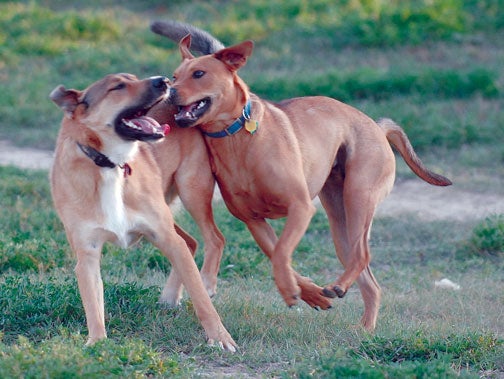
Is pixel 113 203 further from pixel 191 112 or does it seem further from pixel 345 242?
pixel 345 242

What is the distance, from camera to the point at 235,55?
6309 millimetres

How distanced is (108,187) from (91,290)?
617 mm

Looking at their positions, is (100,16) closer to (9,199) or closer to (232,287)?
(9,199)

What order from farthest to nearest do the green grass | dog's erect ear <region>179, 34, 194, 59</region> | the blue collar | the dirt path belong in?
the dirt path < dog's erect ear <region>179, 34, 194, 59</region> < the blue collar < the green grass

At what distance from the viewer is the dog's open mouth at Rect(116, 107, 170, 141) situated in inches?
221

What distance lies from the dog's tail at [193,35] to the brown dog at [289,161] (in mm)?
419

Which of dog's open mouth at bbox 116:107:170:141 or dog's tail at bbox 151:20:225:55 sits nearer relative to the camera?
dog's open mouth at bbox 116:107:170:141

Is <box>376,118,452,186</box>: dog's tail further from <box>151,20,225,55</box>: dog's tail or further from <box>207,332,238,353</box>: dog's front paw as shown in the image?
<box>207,332,238,353</box>: dog's front paw

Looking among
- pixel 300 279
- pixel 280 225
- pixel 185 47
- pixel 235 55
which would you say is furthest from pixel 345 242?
pixel 280 225

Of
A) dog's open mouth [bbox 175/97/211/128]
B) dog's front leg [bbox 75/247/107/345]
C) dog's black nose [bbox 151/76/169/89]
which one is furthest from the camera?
dog's open mouth [bbox 175/97/211/128]

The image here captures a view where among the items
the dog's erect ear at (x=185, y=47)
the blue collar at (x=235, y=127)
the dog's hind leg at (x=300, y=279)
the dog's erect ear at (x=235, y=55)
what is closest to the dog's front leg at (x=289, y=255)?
the dog's hind leg at (x=300, y=279)

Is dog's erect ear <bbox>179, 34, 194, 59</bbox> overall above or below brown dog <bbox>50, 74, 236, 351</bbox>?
above

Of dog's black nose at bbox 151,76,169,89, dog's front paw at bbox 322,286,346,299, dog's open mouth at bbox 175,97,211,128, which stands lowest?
dog's front paw at bbox 322,286,346,299

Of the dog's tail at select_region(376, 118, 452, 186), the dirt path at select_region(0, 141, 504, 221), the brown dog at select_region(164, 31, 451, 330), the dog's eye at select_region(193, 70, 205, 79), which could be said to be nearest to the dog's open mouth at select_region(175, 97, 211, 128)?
the brown dog at select_region(164, 31, 451, 330)
